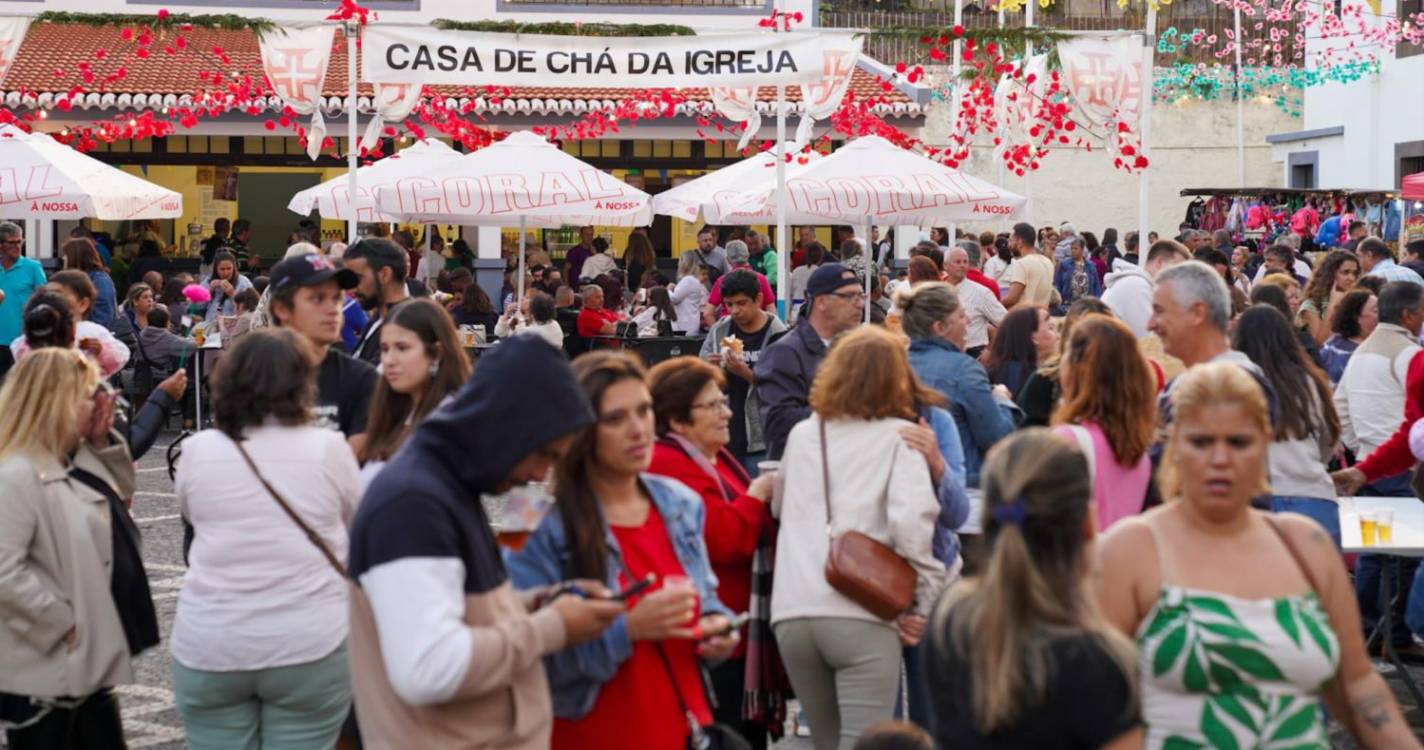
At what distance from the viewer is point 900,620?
552 centimetres

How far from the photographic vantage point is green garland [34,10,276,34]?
44.9ft

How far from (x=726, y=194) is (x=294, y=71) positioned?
5.47m

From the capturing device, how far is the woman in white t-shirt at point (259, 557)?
16.4ft

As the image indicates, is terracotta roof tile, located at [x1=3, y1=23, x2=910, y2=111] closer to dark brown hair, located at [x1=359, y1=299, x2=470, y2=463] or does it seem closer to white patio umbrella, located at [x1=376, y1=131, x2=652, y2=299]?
white patio umbrella, located at [x1=376, y1=131, x2=652, y2=299]

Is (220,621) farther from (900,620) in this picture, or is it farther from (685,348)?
(685,348)

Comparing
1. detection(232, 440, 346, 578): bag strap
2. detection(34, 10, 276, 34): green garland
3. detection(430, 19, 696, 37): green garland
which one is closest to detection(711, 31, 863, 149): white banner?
detection(430, 19, 696, 37): green garland

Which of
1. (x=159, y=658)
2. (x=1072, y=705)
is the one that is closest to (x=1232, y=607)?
(x=1072, y=705)

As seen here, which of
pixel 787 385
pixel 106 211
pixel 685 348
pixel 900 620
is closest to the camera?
pixel 900 620

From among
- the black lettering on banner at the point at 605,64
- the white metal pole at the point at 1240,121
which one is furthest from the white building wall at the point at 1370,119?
the black lettering on banner at the point at 605,64

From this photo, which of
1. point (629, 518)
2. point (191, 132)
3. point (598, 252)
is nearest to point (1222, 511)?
point (629, 518)

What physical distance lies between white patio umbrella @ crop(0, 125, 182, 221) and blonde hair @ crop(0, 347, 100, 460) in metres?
12.4

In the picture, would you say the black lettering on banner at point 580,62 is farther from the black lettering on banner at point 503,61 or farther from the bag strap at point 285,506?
the bag strap at point 285,506

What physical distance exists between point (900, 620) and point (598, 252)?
19.3m

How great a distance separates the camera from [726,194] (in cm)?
1844
